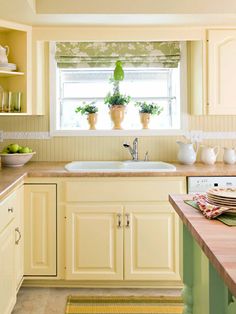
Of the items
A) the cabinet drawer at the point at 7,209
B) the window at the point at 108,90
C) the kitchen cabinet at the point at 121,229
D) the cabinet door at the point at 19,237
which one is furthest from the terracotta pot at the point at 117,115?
the cabinet drawer at the point at 7,209

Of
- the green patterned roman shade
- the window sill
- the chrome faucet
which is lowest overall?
the chrome faucet

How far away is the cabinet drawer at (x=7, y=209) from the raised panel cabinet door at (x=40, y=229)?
1.29 feet

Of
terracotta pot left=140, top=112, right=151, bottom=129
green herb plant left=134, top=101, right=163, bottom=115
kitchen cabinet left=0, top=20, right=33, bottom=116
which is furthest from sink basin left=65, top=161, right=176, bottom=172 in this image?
kitchen cabinet left=0, top=20, right=33, bottom=116

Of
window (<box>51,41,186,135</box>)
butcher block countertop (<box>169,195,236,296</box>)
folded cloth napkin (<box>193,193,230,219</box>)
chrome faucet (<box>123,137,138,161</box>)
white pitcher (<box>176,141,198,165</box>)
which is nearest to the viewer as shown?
butcher block countertop (<box>169,195,236,296</box>)

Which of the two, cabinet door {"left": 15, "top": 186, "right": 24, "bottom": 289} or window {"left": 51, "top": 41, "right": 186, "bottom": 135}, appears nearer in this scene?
cabinet door {"left": 15, "top": 186, "right": 24, "bottom": 289}

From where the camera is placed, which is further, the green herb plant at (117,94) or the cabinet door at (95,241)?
the green herb plant at (117,94)

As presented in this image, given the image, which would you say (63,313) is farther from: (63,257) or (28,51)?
(28,51)

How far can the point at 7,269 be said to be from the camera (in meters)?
2.31

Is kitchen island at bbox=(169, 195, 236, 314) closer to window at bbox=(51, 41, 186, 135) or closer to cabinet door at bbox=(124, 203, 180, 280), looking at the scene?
cabinet door at bbox=(124, 203, 180, 280)

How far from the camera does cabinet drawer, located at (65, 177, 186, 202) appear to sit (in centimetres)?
293

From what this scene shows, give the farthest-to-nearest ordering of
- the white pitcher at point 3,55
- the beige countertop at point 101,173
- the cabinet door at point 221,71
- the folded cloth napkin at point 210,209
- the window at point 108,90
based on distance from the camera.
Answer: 1. the window at point 108,90
2. the cabinet door at point 221,71
3. the white pitcher at point 3,55
4. the beige countertop at point 101,173
5. the folded cloth napkin at point 210,209

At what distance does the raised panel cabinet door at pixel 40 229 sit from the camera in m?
2.92

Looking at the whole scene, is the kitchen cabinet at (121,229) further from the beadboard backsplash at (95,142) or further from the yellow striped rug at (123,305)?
the beadboard backsplash at (95,142)

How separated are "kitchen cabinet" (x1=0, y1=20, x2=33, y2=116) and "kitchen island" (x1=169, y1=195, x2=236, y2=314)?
1.81 meters
